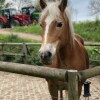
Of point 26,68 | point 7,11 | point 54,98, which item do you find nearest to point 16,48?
point 54,98

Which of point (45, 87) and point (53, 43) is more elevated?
point (53, 43)

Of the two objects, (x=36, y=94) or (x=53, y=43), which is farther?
(x=36, y=94)

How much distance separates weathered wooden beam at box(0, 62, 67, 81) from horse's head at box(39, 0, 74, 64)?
39 cm

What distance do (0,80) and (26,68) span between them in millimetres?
6794

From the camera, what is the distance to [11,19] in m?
27.0

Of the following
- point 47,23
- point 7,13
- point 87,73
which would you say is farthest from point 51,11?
point 7,13

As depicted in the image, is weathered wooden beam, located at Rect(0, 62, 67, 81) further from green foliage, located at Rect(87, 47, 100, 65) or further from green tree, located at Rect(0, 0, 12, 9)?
green tree, located at Rect(0, 0, 12, 9)

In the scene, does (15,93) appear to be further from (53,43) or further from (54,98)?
(53,43)

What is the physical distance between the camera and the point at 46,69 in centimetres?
282

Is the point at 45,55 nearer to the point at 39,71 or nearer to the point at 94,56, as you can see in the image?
the point at 39,71

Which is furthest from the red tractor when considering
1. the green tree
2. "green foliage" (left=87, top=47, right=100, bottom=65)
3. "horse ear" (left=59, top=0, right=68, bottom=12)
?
"horse ear" (left=59, top=0, right=68, bottom=12)

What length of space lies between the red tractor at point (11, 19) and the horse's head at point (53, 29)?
2296 centimetres

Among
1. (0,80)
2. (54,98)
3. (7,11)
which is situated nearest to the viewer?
(54,98)

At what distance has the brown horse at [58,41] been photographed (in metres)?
3.55
